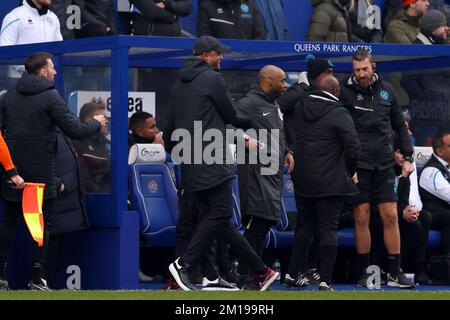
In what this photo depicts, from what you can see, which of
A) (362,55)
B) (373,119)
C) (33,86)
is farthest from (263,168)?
(33,86)

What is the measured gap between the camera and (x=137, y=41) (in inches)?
608

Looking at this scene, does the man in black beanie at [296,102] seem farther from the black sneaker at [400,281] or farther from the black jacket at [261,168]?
the black sneaker at [400,281]

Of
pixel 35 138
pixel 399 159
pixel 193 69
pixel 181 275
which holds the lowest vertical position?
pixel 181 275

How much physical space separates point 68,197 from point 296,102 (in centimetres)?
231

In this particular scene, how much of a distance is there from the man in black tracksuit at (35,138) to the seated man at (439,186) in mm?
4234

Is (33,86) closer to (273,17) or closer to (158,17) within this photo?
(158,17)

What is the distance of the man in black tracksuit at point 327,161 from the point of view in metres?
14.9

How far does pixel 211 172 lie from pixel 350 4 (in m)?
5.65

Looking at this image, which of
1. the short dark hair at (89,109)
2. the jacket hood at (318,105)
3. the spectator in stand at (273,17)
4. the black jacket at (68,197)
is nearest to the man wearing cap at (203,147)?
the jacket hood at (318,105)

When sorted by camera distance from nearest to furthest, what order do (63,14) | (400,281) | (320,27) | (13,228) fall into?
(13,228) < (400,281) < (63,14) < (320,27)

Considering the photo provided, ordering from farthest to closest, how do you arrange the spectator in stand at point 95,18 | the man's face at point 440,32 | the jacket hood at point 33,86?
1. the man's face at point 440,32
2. the spectator in stand at point 95,18
3. the jacket hood at point 33,86

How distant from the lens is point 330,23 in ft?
61.0

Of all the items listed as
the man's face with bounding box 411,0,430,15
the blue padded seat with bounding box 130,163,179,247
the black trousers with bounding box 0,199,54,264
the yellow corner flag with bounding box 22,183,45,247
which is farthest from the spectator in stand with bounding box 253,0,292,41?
the yellow corner flag with bounding box 22,183,45,247

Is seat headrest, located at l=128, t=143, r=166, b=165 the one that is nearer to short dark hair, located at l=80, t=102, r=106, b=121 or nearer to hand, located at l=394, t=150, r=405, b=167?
Answer: short dark hair, located at l=80, t=102, r=106, b=121
